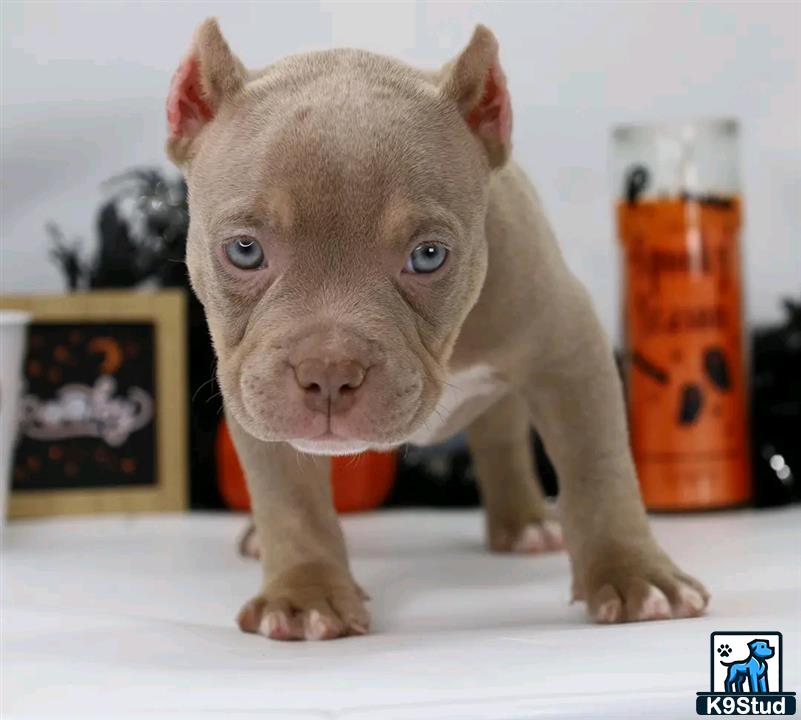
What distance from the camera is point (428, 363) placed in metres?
1.24

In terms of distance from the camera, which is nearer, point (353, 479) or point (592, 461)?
point (592, 461)

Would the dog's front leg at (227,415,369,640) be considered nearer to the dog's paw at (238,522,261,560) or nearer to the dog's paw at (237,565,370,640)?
the dog's paw at (237,565,370,640)

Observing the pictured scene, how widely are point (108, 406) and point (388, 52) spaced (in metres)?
1.24

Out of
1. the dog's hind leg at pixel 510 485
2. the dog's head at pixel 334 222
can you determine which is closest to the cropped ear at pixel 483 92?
the dog's head at pixel 334 222

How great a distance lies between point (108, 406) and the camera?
2.33 meters

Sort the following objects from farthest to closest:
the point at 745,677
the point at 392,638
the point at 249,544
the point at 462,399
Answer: the point at 249,544 < the point at 462,399 < the point at 392,638 < the point at 745,677

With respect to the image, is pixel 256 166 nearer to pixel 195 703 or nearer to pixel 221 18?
pixel 221 18

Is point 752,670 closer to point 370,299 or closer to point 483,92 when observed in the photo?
point 370,299

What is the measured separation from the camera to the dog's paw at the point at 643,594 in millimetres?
1301

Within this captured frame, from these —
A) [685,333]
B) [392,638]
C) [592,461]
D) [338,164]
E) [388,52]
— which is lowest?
[392,638]

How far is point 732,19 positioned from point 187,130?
20.8 inches

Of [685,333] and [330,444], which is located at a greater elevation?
[685,333]

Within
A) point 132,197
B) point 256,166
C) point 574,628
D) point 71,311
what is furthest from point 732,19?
point 71,311

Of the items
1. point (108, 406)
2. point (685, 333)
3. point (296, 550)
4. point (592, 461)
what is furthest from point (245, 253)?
point (108, 406)
